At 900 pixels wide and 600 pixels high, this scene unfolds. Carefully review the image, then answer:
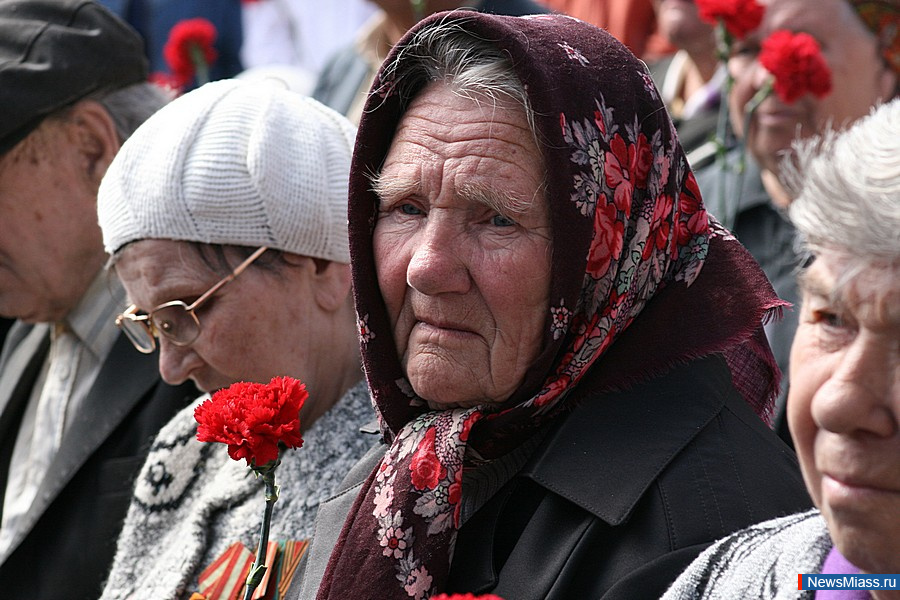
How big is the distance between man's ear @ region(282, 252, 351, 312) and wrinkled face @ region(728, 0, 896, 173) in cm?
193

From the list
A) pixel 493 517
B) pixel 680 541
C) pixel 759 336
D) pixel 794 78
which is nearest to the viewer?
pixel 680 541

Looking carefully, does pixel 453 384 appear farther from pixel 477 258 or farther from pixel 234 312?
pixel 234 312

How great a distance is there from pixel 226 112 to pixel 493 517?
1.37 metres

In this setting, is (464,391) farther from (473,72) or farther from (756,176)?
(756,176)

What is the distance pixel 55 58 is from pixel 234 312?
4.77ft

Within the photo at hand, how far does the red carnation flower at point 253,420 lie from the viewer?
72.0 inches

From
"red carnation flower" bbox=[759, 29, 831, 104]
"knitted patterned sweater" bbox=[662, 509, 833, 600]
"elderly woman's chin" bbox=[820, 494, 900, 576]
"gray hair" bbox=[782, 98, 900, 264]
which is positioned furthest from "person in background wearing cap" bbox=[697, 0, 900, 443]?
"elderly woman's chin" bbox=[820, 494, 900, 576]

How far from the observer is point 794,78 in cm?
362

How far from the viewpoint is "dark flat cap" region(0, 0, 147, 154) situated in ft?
12.5

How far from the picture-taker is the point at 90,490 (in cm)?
364

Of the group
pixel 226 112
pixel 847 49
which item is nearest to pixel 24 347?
pixel 226 112

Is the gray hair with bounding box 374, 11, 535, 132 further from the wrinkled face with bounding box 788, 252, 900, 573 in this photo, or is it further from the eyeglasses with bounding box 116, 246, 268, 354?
the wrinkled face with bounding box 788, 252, 900, 573

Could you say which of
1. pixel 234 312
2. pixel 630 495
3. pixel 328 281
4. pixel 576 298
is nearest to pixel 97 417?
pixel 234 312

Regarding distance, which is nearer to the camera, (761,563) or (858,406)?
(858,406)
